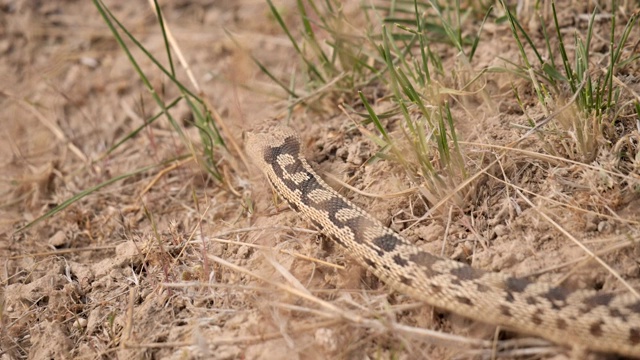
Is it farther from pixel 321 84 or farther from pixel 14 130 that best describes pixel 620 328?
pixel 14 130

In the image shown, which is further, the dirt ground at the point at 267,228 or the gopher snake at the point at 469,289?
the dirt ground at the point at 267,228

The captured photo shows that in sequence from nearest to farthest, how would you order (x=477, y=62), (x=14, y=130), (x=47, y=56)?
(x=477, y=62), (x=14, y=130), (x=47, y=56)

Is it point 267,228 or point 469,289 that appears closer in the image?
point 469,289

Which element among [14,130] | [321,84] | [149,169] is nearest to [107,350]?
[149,169]

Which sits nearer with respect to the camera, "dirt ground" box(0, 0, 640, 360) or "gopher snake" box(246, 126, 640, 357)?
"gopher snake" box(246, 126, 640, 357)
